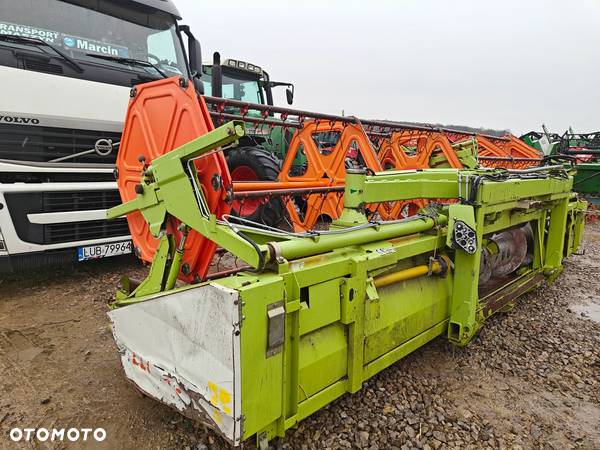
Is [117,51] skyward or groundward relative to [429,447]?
skyward

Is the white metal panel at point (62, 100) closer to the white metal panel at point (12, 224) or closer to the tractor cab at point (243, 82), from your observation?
the white metal panel at point (12, 224)

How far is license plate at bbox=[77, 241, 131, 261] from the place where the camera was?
3.59 metres

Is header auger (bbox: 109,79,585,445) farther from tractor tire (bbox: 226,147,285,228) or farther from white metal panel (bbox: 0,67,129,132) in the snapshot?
white metal panel (bbox: 0,67,129,132)

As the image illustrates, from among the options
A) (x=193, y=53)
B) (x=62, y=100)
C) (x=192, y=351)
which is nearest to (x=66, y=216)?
(x=62, y=100)

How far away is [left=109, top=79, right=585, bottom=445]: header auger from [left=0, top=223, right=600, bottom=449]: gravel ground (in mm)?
220

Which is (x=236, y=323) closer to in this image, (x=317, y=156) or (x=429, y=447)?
(x=429, y=447)

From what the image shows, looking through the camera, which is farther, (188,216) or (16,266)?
(16,266)

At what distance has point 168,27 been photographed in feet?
14.2

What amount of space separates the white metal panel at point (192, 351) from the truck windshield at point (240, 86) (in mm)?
5946

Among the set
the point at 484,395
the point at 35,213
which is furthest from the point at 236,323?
the point at 35,213

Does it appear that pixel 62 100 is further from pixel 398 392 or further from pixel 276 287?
pixel 398 392

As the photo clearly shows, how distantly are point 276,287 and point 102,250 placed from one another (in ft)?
8.96

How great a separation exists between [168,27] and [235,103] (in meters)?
1.85

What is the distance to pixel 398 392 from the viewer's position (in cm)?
231
